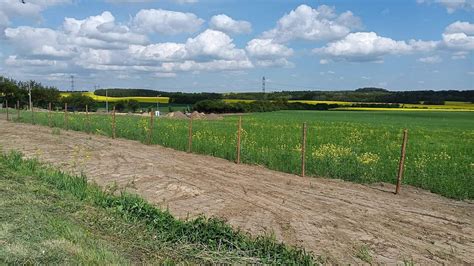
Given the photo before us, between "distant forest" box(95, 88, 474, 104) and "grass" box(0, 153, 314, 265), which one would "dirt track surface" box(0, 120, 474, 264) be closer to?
"grass" box(0, 153, 314, 265)

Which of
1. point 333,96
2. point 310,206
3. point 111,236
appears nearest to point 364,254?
point 310,206

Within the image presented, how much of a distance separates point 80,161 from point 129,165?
196 centimetres

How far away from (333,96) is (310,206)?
4729 inches

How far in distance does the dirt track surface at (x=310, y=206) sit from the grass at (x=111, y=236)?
1001 millimetres

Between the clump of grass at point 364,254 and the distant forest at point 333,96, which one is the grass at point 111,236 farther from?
the distant forest at point 333,96

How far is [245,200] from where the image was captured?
1035 centimetres

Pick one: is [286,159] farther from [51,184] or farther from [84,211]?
[84,211]

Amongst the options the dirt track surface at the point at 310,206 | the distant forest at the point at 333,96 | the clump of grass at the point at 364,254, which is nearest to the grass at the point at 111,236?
the clump of grass at the point at 364,254

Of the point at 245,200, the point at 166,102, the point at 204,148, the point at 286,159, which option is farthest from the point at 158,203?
the point at 166,102

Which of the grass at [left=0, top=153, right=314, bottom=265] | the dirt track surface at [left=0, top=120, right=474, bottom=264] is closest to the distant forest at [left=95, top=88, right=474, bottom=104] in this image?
the dirt track surface at [left=0, top=120, right=474, bottom=264]

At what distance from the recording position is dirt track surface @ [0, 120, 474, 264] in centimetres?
737

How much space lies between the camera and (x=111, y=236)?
7.15 metres

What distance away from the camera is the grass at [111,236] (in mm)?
5949

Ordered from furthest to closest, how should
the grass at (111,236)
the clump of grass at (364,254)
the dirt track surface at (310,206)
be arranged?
the dirt track surface at (310,206) < the clump of grass at (364,254) < the grass at (111,236)
